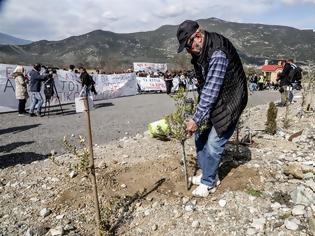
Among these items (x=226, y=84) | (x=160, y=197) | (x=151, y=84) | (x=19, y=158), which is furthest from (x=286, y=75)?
(x=151, y=84)

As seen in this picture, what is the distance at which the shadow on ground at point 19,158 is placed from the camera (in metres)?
7.12

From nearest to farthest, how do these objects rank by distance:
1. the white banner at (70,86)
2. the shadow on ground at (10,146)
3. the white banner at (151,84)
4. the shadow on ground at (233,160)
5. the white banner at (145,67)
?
the shadow on ground at (233,160) → the shadow on ground at (10,146) → the white banner at (70,86) → the white banner at (151,84) → the white banner at (145,67)

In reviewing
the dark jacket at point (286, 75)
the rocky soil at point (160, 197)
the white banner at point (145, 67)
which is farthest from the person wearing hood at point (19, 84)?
the white banner at point (145, 67)

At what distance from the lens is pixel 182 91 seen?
445cm

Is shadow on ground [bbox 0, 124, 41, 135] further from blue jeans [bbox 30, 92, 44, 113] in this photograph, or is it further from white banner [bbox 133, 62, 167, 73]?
white banner [bbox 133, 62, 167, 73]

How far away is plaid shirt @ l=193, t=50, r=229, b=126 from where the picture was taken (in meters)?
3.97

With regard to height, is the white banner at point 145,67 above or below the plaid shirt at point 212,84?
below

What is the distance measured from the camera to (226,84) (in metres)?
4.16

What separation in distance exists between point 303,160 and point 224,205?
2.22 meters

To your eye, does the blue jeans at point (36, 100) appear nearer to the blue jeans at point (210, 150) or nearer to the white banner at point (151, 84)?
the blue jeans at point (210, 150)

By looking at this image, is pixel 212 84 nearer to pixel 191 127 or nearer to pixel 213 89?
pixel 213 89

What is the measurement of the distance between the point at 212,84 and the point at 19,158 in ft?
16.3

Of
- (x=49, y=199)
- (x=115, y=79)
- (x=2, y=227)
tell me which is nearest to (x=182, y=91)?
(x=49, y=199)

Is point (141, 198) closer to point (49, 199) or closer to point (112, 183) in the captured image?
point (112, 183)
